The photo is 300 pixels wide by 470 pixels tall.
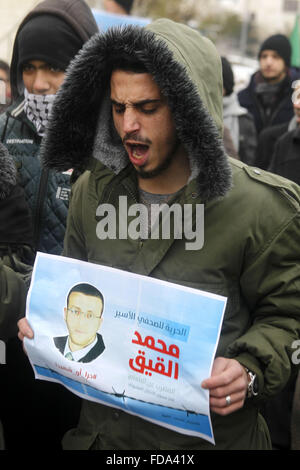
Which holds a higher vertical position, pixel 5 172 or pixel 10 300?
pixel 5 172

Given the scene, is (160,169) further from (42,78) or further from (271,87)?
(271,87)

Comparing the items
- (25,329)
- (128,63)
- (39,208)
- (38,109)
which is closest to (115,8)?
(38,109)

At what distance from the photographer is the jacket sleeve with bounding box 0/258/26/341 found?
2216 millimetres

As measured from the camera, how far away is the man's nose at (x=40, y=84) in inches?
119

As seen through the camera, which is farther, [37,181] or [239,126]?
[239,126]

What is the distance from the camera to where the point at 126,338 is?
6.34ft

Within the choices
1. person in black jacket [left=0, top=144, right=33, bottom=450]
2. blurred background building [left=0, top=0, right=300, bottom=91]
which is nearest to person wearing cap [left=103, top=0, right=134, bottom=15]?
blurred background building [left=0, top=0, right=300, bottom=91]

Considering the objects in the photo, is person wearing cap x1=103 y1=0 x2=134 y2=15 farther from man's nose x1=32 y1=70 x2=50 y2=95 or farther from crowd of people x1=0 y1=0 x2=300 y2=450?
crowd of people x1=0 y1=0 x2=300 y2=450

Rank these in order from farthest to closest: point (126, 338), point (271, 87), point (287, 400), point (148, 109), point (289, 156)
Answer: point (271, 87), point (289, 156), point (287, 400), point (148, 109), point (126, 338)

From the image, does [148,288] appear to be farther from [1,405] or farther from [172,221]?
[1,405]

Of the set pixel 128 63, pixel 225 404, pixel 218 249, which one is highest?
pixel 128 63

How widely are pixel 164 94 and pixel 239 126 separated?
4.03 m

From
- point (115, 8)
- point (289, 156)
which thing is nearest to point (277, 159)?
point (289, 156)

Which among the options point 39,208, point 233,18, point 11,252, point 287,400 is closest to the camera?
point 11,252
